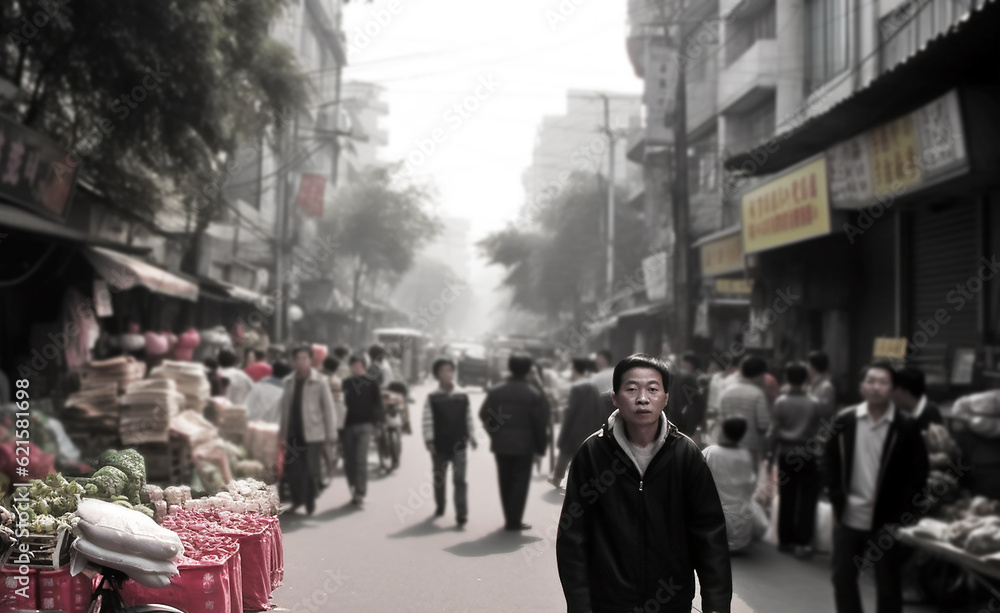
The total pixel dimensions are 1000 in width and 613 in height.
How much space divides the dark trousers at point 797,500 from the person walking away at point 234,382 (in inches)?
272

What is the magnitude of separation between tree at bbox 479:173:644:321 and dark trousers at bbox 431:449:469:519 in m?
32.0

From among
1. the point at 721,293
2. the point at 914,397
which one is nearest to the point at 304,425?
the point at 914,397

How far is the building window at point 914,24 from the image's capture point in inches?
481

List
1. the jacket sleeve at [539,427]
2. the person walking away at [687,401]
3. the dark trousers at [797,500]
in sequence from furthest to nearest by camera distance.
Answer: the jacket sleeve at [539,427] < the person walking away at [687,401] < the dark trousers at [797,500]

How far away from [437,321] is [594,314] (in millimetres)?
84614

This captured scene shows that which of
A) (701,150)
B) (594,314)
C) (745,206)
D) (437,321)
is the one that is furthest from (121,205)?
(437,321)

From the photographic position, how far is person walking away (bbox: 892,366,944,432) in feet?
24.8

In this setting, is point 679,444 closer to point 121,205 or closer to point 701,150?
point 121,205

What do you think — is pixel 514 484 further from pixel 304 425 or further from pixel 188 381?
pixel 188 381

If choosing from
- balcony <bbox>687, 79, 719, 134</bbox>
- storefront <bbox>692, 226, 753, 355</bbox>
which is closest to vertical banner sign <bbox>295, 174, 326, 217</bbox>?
balcony <bbox>687, 79, 719, 134</bbox>

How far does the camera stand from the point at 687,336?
17656 millimetres

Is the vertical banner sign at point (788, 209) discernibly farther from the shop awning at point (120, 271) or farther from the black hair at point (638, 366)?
the black hair at point (638, 366)

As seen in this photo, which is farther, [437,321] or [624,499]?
[437,321]

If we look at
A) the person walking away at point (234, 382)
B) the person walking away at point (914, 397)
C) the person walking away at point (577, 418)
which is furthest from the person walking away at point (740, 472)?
the person walking away at point (234, 382)
